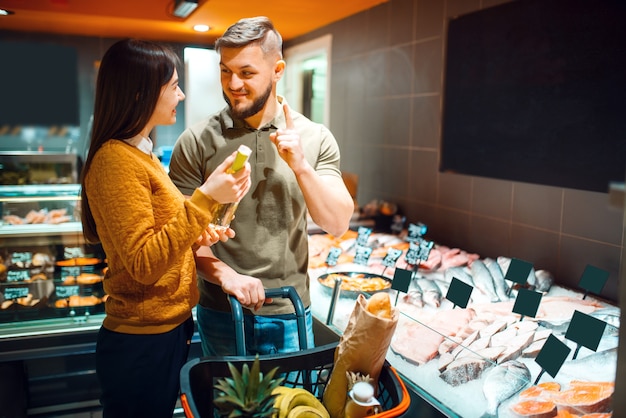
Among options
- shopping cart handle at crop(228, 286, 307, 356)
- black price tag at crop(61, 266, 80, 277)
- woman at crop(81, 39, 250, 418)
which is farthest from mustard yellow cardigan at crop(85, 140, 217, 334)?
black price tag at crop(61, 266, 80, 277)

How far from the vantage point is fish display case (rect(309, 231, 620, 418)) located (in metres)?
1.59

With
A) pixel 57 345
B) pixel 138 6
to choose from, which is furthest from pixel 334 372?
pixel 138 6

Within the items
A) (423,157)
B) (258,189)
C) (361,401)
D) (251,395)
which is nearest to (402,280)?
(258,189)

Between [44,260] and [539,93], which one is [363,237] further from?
[44,260]

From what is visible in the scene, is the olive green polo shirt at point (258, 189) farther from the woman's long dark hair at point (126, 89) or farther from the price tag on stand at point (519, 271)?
the price tag on stand at point (519, 271)

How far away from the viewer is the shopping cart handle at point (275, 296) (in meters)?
1.53

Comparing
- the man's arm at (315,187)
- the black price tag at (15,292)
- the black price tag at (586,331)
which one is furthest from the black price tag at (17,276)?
the black price tag at (586,331)

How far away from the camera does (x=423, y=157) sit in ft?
12.8

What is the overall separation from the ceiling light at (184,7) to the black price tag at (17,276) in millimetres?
1562

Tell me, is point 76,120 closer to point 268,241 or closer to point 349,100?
point 349,100

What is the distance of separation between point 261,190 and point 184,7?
1.87 metres

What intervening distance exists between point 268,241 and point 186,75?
0.72 meters

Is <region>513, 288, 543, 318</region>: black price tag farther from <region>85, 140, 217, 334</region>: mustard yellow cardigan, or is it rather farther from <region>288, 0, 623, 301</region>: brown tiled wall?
<region>85, 140, 217, 334</region>: mustard yellow cardigan

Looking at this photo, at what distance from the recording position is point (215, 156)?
178cm
